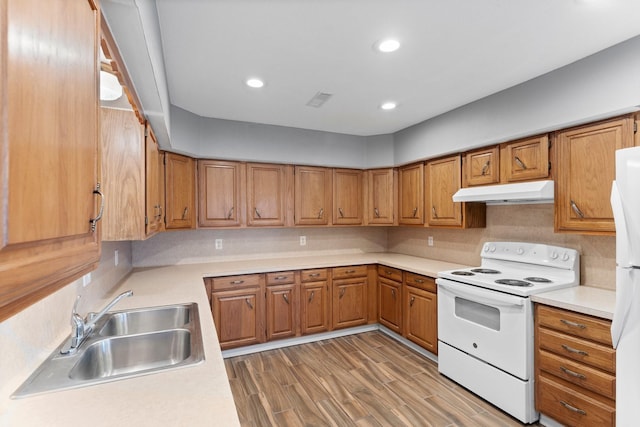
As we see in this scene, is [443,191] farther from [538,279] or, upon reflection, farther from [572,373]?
[572,373]

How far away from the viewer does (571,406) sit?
1.94 meters

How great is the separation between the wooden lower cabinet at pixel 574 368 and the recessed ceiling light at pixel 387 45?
1.93 meters

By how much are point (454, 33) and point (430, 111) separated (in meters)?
1.42

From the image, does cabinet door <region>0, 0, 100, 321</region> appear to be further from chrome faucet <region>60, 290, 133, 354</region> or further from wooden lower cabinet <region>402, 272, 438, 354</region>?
wooden lower cabinet <region>402, 272, 438, 354</region>

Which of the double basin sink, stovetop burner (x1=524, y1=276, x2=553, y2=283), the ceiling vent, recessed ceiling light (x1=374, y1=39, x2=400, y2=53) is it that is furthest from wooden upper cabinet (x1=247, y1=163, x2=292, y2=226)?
stovetop burner (x1=524, y1=276, x2=553, y2=283)

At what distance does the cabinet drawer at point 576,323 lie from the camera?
180 centimetres

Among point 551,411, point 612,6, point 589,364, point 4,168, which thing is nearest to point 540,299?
point 589,364

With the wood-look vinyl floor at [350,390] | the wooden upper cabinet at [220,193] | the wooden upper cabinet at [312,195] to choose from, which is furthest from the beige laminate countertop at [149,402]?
the wooden upper cabinet at [312,195]

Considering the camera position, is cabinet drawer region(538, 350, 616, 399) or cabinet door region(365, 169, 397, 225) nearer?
cabinet drawer region(538, 350, 616, 399)

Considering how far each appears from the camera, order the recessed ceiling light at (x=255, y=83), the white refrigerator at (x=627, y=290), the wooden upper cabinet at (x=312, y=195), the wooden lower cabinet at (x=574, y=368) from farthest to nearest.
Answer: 1. the wooden upper cabinet at (x=312, y=195)
2. the recessed ceiling light at (x=255, y=83)
3. the wooden lower cabinet at (x=574, y=368)
4. the white refrigerator at (x=627, y=290)

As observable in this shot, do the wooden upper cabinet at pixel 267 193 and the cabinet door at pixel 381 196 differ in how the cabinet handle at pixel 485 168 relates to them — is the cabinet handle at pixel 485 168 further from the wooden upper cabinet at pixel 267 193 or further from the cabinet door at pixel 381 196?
the wooden upper cabinet at pixel 267 193

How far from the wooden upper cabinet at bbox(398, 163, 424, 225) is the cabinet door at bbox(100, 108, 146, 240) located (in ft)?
9.13

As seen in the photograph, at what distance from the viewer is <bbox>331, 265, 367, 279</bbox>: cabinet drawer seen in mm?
3615

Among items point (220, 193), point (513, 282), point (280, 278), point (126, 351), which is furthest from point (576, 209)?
point (220, 193)
